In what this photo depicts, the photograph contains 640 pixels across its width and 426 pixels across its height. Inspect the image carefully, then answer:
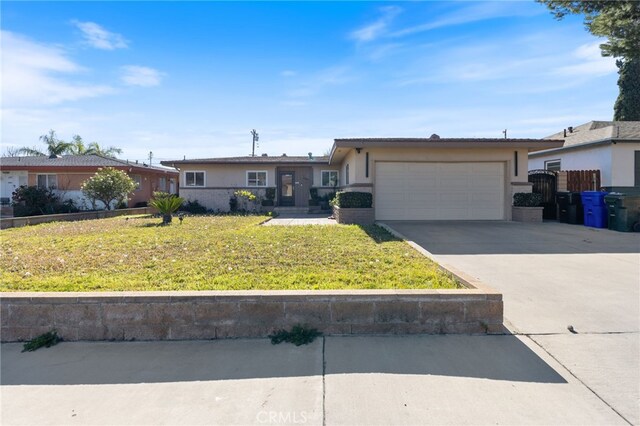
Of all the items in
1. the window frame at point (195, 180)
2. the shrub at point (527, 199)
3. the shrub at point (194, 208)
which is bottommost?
the shrub at point (194, 208)

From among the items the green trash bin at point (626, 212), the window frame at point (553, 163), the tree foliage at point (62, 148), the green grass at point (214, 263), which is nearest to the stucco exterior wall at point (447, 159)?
the green trash bin at point (626, 212)

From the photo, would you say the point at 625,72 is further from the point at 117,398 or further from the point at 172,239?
the point at 117,398

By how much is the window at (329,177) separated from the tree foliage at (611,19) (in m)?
12.0

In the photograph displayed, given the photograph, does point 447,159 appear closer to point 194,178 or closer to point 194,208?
point 194,208

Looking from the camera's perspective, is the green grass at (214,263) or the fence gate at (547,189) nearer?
the green grass at (214,263)

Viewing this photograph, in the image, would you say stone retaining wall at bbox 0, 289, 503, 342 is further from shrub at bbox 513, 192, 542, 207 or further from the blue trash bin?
the blue trash bin

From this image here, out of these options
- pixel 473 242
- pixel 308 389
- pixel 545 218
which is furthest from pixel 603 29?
pixel 308 389

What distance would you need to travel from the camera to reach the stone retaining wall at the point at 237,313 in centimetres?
334

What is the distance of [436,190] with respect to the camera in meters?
12.8

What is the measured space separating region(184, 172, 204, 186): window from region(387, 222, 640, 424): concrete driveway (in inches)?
536

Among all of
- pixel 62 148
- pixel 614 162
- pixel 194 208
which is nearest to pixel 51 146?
pixel 62 148

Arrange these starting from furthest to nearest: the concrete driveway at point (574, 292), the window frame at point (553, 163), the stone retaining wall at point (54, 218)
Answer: the window frame at point (553, 163) → the stone retaining wall at point (54, 218) → the concrete driveway at point (574, 292)

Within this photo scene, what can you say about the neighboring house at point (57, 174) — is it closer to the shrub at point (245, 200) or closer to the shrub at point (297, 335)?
the shrub at point (245, 200)

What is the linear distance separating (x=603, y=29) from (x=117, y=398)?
12.0m
